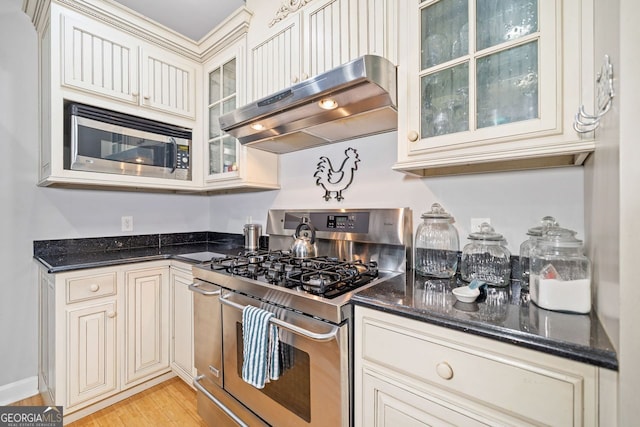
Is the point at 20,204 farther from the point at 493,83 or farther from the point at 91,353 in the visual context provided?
the point at 493,83

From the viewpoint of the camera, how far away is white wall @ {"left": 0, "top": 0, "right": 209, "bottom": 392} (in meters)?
1.80

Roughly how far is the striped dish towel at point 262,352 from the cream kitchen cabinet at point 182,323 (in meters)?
0.81

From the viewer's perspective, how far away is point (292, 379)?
1122 mm

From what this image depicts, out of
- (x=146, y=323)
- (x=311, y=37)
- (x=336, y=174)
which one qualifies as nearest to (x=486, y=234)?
(x=336, y=174)

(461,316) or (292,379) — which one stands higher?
(461,316)

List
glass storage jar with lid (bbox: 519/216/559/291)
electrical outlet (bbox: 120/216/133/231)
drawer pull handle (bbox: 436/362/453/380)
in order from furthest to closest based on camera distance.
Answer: electrical outlet (bbox: 120/216/133/231) < glass storage jar with lid (bbox: 519/216/559/291) < drawer pull handle (bbox: 436/362/453/380)

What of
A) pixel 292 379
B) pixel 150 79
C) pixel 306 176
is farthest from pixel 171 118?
pixel 292 379

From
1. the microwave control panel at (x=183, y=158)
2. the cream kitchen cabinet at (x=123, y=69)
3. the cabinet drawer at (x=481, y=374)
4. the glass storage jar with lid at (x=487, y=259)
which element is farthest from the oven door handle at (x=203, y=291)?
the cream kitchen cabinet at (x=123, y=69)

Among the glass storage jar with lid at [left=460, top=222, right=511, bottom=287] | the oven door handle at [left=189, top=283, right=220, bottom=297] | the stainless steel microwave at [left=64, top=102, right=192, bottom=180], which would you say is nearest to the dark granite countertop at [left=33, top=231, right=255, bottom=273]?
the oven door handle at [left=189, top=283, right=220, bottom=297]

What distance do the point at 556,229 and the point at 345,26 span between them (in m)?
1.24

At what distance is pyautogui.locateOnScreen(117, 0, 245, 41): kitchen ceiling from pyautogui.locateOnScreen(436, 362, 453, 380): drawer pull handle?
7.57 ft

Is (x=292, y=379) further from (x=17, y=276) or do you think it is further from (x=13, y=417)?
(x=17, y=276)

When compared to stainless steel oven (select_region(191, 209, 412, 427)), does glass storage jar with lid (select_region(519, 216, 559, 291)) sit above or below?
above

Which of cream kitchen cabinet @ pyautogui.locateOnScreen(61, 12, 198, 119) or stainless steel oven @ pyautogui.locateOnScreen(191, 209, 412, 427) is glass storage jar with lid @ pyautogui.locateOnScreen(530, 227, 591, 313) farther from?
cream kitchen cabinet @ pyautogui.locateOnScreen(61, 12, 198, 119)
